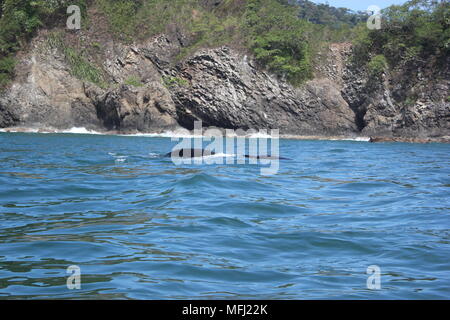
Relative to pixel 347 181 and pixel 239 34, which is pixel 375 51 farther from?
pixel 347 181

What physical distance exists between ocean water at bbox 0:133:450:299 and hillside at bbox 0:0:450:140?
2532 cm

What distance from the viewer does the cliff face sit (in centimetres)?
3553

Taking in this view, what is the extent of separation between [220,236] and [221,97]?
31226mm

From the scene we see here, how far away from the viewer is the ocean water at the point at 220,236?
4539mm

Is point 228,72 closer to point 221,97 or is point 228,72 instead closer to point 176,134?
point 221,97

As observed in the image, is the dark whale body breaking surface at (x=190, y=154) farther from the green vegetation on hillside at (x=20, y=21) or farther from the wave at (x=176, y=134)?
the green vegetation on hillside at (x=20, y=21)

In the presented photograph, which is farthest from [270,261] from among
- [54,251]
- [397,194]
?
[397,194]

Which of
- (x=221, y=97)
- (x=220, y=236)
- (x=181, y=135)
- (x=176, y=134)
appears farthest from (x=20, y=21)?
(x=220, y=236)

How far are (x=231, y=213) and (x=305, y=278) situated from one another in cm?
302

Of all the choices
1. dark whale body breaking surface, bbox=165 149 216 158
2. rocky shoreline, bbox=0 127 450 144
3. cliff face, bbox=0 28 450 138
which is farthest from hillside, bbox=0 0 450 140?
dark whale body breaking surface, bbox=165 149 216 158

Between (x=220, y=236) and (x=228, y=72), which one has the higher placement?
(x=228, y=72)

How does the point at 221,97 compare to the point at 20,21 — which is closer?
the point at 221,97

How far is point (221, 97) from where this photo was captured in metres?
37.1

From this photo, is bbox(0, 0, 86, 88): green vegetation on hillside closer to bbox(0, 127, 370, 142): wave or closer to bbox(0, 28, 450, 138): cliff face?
bbox(0, 28, 450, 138): cliff face
